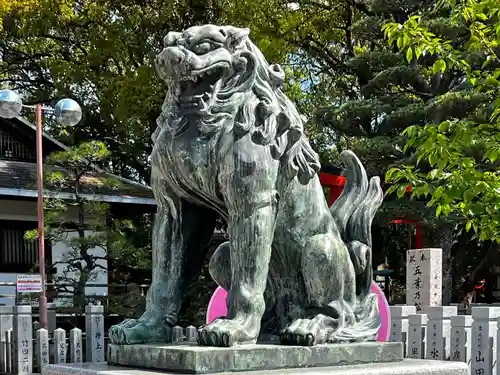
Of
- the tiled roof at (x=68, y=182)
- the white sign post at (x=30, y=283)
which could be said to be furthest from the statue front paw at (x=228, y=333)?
the tiled roof at (x=68, y=182)

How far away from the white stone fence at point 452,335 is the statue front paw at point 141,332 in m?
5.71

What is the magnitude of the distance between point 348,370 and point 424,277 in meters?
10.9

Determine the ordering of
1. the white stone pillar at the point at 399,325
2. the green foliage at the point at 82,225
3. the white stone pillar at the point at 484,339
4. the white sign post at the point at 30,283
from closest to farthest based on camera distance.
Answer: the white stone pillar at the point at 484,339, the white stone pillar at the point at 399,325, the white sign post at the point at 30,283, the green foliage at the point at 82,225

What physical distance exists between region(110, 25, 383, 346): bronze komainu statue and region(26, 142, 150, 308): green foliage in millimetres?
11140

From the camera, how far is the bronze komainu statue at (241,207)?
270cm

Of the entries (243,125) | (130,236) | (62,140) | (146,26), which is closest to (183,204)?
(243,125)


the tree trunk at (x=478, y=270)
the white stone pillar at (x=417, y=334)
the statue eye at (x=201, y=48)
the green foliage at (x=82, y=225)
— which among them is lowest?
the tree trunk at (x=478, y=270)

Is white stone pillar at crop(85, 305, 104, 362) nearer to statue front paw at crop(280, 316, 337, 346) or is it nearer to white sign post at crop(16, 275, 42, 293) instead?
white sign post at crop(16, 275, 42, 293)

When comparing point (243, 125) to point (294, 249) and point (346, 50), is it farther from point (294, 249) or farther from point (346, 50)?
point (346, 50)

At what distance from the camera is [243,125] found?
2734 mm

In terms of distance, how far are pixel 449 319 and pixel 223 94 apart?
658 centimetres

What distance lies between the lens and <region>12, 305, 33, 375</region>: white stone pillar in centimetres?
966

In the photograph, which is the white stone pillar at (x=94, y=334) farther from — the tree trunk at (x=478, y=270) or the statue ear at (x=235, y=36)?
the tree trunk at (x=478, y=270)

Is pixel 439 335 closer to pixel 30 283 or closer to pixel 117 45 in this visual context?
pixel 30 283
